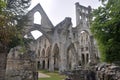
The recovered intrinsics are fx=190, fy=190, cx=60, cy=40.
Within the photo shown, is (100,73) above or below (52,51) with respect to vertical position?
below

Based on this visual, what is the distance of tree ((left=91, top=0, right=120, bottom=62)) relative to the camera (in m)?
13.1

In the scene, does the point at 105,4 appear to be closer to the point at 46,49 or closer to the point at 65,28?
the point at 65,28

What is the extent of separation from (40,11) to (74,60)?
1271cm

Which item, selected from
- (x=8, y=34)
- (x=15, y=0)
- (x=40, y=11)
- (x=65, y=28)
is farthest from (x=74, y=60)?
(x=8, y=34)

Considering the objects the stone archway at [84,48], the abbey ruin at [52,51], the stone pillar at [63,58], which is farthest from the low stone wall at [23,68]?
the stone archway at [84,48]

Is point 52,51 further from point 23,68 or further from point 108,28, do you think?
point 23,68

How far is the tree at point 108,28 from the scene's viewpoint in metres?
13.1

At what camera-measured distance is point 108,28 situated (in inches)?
546

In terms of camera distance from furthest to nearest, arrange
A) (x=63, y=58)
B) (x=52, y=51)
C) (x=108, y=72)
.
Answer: (x=52, y=51), (x=63, y=58), (x=108, y=72)

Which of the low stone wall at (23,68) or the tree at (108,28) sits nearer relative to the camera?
the low stone wall at (23,68)

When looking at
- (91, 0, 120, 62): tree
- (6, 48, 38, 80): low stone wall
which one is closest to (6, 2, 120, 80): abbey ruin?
(6, 48, 38, 80): low stone wall

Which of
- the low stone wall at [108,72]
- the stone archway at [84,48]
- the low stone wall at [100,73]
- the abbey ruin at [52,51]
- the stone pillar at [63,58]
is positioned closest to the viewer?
the low stone wall at [108,72]

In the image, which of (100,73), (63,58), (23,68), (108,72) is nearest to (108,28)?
(100,73)

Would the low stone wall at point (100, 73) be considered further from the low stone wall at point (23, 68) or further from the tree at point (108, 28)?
the low stone wall at point (23, 68)
